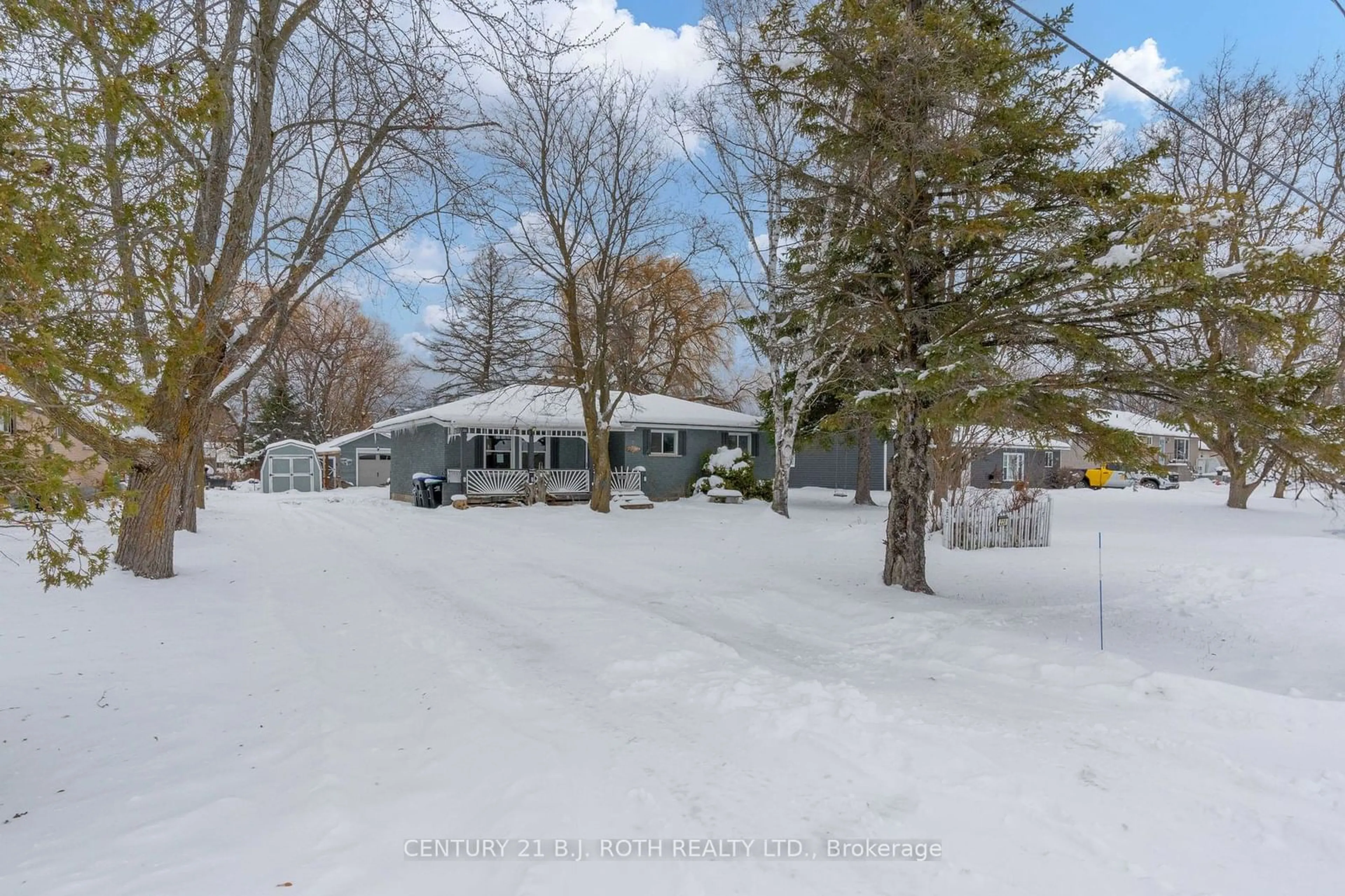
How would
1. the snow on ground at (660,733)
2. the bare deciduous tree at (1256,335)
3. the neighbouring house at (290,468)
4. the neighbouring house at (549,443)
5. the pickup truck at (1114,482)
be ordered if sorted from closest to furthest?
1. the snow on ground at (660,733)
2. the bare deciduous tree at (1256,335)
3. the neighbouring house at (549,443)
4. the neighbouring house at (290,468)
5. the pickup truck at (1114,482)

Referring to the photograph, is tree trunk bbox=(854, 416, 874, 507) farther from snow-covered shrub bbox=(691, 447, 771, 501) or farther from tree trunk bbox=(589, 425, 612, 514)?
tree trunk bbox=(589, 425, 612, 514)

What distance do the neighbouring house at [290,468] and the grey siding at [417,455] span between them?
8.20 metres

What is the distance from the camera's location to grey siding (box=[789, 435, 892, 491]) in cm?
2928

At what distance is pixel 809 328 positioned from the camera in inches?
408

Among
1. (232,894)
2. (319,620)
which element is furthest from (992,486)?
(232,894)

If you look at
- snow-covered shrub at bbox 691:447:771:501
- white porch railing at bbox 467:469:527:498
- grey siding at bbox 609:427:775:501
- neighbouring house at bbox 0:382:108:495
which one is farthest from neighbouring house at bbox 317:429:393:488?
neighbouring house at bbox 0:382:108:495

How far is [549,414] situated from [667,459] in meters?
4.38

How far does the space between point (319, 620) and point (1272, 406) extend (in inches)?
351

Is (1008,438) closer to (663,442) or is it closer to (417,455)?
(663,442)

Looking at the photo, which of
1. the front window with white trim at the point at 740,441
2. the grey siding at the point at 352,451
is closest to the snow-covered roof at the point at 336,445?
the grey siding at the point at 352,451

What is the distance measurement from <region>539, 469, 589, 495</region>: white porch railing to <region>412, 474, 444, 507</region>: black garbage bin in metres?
3.12

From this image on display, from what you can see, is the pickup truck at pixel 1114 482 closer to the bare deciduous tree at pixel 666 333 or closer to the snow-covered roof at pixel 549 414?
the bare deciduous tree at pixel 666 333

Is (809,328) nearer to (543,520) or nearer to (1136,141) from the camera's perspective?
(543,520)

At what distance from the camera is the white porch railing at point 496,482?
2102 centimetres
